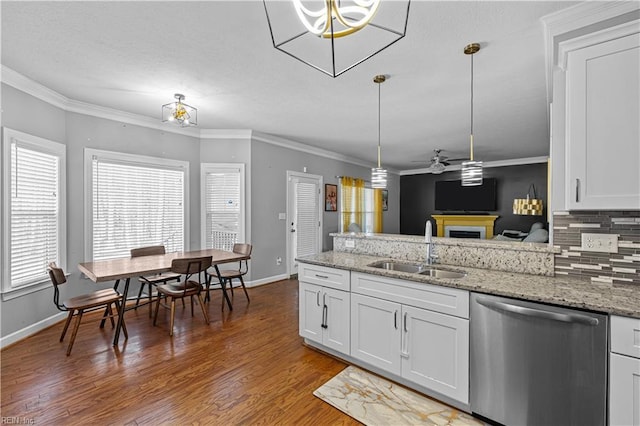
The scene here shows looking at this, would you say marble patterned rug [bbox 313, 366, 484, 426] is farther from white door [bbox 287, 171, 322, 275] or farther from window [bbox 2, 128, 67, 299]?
white door [bbox 287, 171, 322, 275]

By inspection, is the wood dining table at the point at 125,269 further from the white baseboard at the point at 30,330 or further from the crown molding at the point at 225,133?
the crown molding at the point at 225,133

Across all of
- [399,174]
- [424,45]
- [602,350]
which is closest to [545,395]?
[602,350]

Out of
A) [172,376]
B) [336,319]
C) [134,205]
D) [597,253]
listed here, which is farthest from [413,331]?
[134,205]

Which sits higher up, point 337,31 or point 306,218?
point 337,31

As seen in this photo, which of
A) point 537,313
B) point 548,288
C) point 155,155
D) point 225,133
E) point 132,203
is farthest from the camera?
point 225,133

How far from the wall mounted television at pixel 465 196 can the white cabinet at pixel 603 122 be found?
6.61 meters

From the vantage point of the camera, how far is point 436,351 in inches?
77.9

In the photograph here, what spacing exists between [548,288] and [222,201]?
14.2 feet

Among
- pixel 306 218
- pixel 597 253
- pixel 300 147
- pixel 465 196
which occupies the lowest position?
pixel 597 253

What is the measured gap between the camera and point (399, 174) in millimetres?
9352

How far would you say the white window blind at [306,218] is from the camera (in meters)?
5.80

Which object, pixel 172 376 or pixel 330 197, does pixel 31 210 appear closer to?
pixel 172 376

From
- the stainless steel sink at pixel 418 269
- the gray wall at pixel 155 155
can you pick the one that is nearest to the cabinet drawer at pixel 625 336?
the stainless steel sink at pixel 418 269

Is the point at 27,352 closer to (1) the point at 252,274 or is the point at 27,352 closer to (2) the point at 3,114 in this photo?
(2) the point at 3,114
